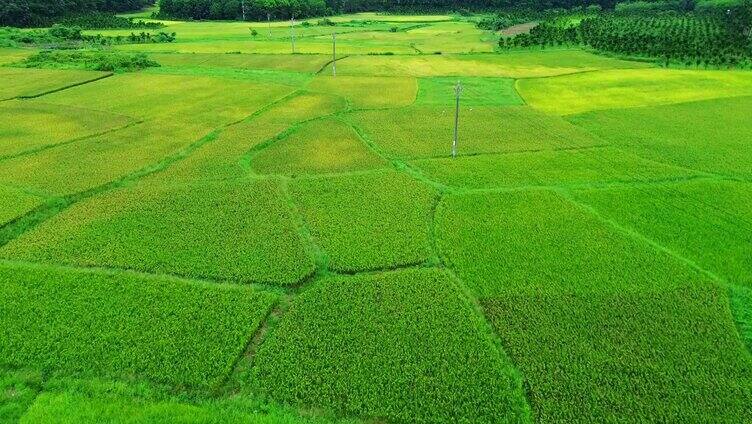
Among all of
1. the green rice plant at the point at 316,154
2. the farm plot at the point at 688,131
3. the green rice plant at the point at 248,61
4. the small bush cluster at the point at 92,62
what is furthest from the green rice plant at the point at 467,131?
the small bush cluster at the point at 92,62

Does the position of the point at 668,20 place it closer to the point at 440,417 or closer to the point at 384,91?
the point at 384,91

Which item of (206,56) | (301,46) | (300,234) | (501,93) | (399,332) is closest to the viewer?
(399,332)

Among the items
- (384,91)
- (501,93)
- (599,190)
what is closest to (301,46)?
(384,91)

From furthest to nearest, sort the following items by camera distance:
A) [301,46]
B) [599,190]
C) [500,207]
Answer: [301,46], [599,190], [500,207]

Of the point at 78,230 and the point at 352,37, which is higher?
the point at 352,37

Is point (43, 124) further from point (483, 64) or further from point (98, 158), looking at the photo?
point (483, 64)
